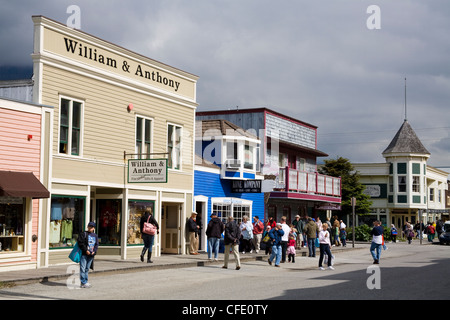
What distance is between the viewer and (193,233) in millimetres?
24781

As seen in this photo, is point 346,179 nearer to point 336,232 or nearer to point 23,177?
point 336,232

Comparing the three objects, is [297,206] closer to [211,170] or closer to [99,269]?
[211,170]

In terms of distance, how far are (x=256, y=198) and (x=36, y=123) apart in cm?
1484

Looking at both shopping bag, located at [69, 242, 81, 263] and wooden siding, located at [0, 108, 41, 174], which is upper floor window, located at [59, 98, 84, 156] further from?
shopping bag, located at [69, 242, 81, 263]

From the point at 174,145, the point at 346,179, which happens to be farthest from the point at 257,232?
the point at 346,179

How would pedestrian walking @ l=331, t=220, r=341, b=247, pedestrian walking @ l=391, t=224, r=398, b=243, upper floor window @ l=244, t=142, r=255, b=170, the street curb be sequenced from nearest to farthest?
the street curb, upper floor window @ l=244, t=142, r=255, b=170, pedestrian walking @ l=331, t=220, r=341, b=247, pedestrian walking @ l=391, t=224, r=398, b=243

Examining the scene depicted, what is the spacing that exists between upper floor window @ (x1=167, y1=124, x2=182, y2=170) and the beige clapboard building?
0.04 m

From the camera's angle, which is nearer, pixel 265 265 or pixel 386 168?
pixel 265 265

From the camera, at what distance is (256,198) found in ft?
101

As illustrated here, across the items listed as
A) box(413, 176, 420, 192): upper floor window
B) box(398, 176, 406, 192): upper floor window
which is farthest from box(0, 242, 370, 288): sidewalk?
box(413, 176, 420, 192): upper floor window

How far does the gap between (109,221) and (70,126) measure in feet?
13.6

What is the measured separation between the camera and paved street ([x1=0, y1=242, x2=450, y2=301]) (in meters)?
13.1
